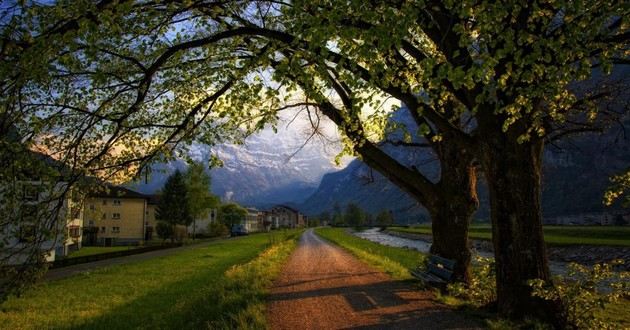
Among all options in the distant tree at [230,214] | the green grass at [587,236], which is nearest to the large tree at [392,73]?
the green grass at [587,236]

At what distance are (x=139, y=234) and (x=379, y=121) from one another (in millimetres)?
76364

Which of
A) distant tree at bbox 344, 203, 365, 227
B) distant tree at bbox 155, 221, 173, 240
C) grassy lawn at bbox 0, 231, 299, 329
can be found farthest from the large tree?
distant tree at bbox 344, 203, 365, 227

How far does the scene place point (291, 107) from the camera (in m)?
15.8

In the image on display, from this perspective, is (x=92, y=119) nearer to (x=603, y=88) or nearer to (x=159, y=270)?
(x=603, y=88)

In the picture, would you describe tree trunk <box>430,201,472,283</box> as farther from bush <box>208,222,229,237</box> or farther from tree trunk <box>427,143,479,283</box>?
bush <box>208,222,229,237</box>

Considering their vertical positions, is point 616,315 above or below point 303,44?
below

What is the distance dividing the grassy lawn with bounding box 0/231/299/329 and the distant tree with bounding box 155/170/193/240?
51.7m

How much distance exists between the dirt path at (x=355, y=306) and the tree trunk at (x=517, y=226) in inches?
43.5

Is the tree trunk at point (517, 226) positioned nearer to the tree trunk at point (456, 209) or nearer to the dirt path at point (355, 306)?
the dirt path at point (355, 306)

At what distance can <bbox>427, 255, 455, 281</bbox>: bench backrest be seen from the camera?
1283cm

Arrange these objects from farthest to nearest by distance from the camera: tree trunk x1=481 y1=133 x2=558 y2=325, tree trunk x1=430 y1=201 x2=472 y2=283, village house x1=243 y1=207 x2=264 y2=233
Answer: village house x1=243 y1=207 x2=264 y2=233
tree trunk x1=430 y1=201 x2=472 y2=283
tree trunk x1=481 y1=133 x2=558 y2=325

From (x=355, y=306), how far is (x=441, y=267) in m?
3.42

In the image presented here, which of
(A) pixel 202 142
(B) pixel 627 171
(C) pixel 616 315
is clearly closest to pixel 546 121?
(B) pixel 627 171

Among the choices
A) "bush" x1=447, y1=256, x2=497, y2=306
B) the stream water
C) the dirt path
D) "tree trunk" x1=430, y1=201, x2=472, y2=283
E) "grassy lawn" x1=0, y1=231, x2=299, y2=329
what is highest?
"tree trunk" x1=430, y1=201, x2=472, y2=283
